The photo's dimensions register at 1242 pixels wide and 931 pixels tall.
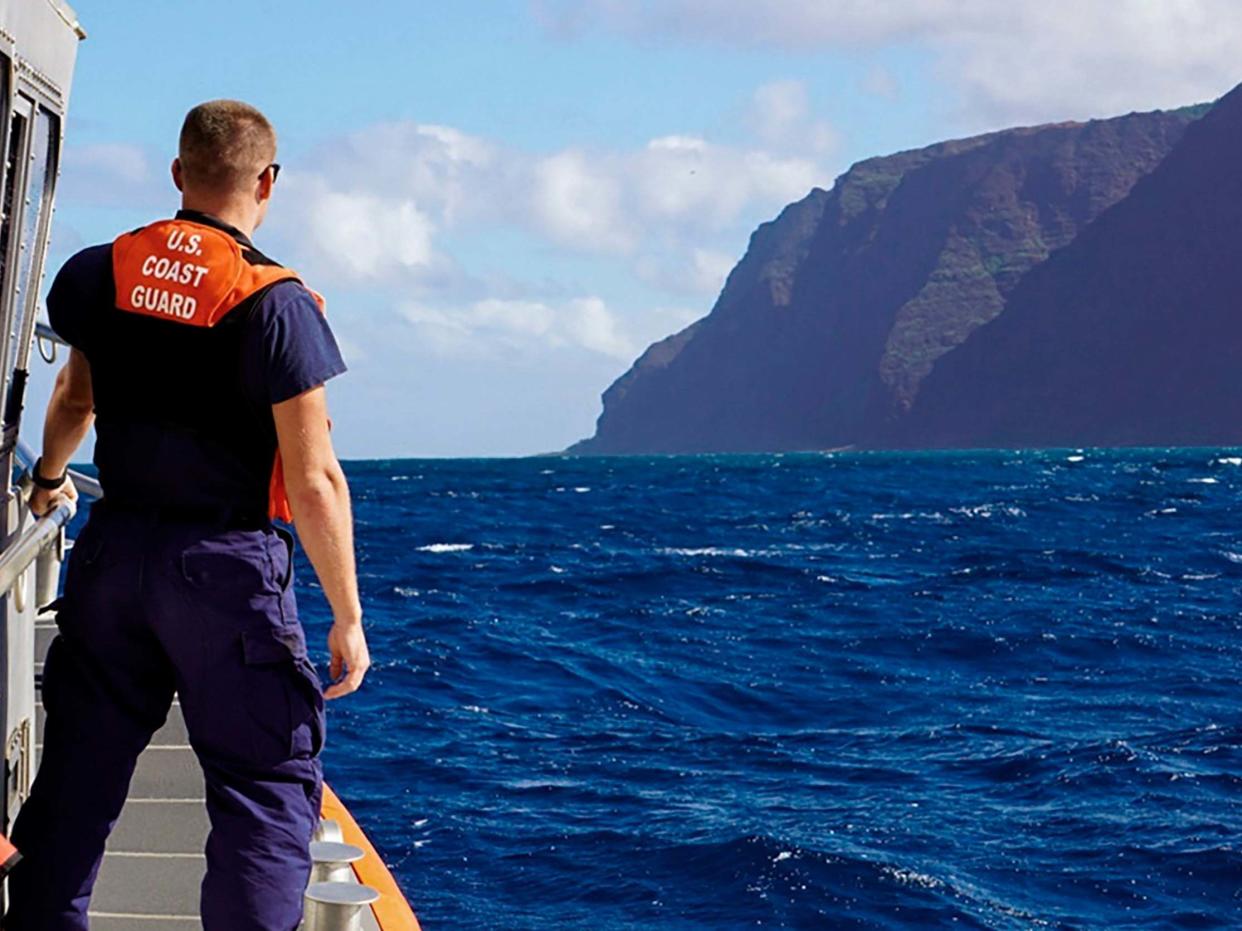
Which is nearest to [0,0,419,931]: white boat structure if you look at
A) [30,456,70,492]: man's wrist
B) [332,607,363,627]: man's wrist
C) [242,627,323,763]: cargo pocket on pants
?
[30,456,70,492]: man's wrist

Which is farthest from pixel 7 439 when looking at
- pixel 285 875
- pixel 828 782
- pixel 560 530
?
pixel 560 530

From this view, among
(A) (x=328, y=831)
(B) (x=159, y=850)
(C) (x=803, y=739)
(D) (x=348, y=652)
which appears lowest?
(C) (x=803, y=739)

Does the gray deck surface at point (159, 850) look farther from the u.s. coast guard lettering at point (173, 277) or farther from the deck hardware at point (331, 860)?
the u.s. coast guard lettering at point (173, 277)

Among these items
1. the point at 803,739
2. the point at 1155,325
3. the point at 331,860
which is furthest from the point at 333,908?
the point at 1155,325

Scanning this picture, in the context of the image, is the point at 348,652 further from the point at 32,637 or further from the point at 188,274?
the point at 32,637

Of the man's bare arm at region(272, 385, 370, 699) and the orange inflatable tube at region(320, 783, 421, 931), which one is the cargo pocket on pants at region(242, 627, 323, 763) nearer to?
the man's bare arm at region(272, 385, 370, 699)

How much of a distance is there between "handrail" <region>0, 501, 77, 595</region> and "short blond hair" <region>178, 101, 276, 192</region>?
106 cm

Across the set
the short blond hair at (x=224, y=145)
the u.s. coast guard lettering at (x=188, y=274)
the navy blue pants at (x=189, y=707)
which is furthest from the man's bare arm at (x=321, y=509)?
the short blond hair at (x=224, y=145)

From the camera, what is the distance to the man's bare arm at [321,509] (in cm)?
341

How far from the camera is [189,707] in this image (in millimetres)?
3504

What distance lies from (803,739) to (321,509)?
10.1 meters

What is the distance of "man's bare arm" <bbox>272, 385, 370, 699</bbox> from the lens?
3410 mm

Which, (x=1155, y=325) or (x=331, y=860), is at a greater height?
(x=1155, y=325)

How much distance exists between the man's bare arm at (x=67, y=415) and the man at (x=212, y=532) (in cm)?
17
